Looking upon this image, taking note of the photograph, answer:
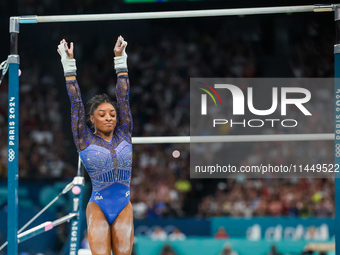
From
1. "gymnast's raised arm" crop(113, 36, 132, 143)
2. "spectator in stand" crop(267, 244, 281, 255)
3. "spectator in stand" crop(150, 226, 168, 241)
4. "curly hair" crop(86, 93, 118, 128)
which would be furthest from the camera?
"spectator in stand" crop(150, 226, 168, 241)

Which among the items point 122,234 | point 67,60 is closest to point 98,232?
point 122,234

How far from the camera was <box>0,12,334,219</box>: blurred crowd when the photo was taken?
7648 mm

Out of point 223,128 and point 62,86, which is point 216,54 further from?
point 62,86

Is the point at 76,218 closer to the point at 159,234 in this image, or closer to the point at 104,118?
the point at 104,118

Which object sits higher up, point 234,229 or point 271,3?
point 271,3

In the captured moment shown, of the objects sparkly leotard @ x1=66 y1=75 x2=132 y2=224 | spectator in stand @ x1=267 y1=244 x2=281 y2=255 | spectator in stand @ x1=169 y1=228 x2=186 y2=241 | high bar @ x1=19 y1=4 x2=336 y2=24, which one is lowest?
spectator in stand @ x1=267 y1=244 x2=281 y2=255

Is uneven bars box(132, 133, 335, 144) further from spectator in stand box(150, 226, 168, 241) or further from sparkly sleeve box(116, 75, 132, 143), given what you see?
spectator in stand box(150, 226, 168, 241)

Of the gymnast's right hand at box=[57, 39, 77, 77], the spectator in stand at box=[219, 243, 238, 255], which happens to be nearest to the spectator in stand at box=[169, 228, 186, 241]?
the spectator in stand at box=[219, 243, 238, 255]

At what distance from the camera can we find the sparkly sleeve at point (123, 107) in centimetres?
328

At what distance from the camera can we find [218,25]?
8.75 meters

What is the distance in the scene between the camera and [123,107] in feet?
11.0

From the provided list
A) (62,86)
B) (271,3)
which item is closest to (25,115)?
(62,86)

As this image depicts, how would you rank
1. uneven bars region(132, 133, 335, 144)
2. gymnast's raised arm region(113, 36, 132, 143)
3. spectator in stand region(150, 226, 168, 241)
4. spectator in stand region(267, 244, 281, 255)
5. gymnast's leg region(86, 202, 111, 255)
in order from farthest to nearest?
spectator in stand region(150, 226, 168, 241)
spectator in stand region(267, 244, 281, 255)
uneven bars region(132, 133, 335, 144)
gymnast's raised arm region(113, 36, 132, 143)
gymnast's leg region(86, 202, 111, 255)

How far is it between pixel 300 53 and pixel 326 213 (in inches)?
135
